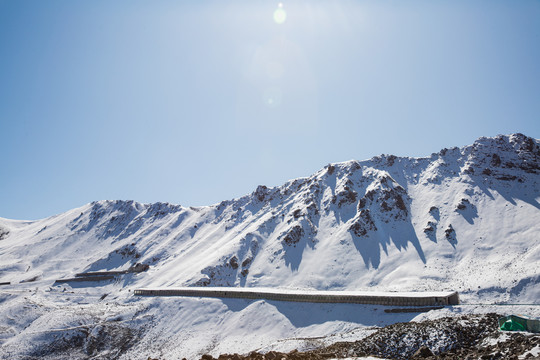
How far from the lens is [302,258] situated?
246 feet

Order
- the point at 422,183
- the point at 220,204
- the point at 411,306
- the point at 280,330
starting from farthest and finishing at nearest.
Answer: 1. the point at 220,204
2. the point at 422,183
3. the point at 280,330
4. the point at 411,306

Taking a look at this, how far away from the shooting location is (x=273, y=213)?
9662 cm

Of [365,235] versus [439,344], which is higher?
[365,235]

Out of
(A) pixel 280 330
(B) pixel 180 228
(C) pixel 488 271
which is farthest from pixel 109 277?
(C) pixel 488 271

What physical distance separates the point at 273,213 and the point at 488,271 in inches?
2107

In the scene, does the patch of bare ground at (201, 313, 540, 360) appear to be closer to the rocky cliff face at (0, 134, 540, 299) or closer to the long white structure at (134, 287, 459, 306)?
the long white structure at (134, 287, 459, 306)

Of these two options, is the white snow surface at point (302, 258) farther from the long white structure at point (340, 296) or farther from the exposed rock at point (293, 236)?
the long white structure at point (340, 296)

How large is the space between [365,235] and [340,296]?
3344 centimetres

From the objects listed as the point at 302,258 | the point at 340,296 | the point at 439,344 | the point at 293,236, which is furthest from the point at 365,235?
the point at 439,344

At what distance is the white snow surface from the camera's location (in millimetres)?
45344

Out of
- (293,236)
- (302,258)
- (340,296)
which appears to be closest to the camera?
(340,296)

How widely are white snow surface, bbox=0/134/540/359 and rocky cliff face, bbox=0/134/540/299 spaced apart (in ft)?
1.13

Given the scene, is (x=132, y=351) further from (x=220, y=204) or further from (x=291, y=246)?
(x=220, y=204)

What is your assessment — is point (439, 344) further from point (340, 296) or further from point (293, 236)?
point (293, 236)
